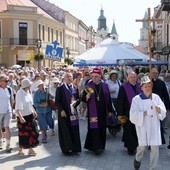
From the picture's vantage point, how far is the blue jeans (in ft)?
35.1

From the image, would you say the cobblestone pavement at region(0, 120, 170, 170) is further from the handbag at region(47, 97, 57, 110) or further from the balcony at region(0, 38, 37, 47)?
the balcony at region(0, 38, 37, 47)

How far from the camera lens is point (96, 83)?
926cm

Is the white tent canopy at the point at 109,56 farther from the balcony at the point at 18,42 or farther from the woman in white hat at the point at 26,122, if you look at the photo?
the balcony at the point at 18,42

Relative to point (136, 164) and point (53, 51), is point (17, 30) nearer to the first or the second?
point (53, 51)

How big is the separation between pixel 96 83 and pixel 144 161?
1981 mm

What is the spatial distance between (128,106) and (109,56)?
22.2ft

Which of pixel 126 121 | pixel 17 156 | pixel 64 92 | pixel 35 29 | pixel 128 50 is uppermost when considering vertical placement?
pixel 35 29

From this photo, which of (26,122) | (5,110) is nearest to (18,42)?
(5,110)

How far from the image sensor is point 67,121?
910cm

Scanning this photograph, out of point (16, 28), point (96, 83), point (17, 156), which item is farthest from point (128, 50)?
point (16, 28)

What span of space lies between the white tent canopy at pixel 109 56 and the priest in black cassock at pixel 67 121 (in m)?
6.26

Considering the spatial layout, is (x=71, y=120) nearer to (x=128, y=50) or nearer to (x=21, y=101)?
(x=21, y=101)

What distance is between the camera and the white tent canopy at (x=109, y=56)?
1555 centimetres

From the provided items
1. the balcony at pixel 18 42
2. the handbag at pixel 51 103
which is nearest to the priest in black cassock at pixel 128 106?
the handbag at pixel 51 103
